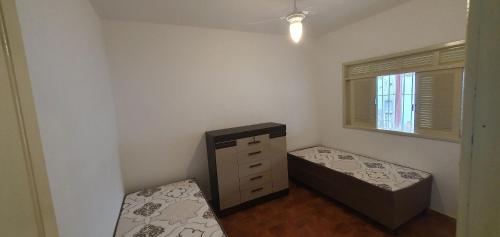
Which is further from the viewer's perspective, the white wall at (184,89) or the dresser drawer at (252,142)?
the dresser drawer at (252,142)

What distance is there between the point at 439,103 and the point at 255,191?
2.28 meters

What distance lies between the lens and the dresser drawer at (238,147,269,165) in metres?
2.49

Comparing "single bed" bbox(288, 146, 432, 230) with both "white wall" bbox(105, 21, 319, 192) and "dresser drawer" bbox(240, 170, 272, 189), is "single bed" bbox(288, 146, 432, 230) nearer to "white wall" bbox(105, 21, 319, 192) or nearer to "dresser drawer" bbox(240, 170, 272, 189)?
"dresser drawer" bbox(240, 170, 272, 189)

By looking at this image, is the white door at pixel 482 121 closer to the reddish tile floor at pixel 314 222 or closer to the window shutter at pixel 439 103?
the reddish tile floor at pixel 314 222

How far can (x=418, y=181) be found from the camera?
2051 millimetres

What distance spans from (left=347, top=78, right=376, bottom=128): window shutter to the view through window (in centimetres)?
8

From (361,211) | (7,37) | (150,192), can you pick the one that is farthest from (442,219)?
(7,37)

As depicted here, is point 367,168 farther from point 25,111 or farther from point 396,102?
point 25,111

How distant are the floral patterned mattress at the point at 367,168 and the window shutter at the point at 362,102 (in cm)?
51

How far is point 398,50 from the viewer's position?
2365 mm

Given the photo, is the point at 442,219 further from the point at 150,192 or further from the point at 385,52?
the point at 150,192

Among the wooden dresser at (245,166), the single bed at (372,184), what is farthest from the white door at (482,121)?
the wooden dresser at (245,166)

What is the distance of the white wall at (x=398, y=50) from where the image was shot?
2.02 metres

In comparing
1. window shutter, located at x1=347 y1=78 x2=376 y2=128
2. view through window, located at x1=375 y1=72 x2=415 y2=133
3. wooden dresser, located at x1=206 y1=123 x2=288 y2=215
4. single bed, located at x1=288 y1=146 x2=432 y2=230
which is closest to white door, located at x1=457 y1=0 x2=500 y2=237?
single bed, located at x1=288 y1=146 x2=432 y2=230
